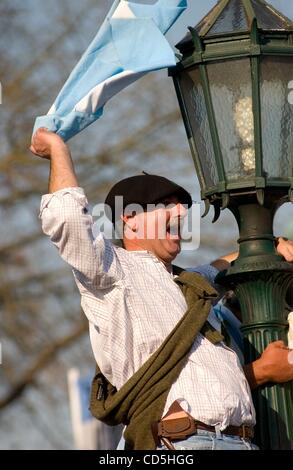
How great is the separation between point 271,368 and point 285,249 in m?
0.54

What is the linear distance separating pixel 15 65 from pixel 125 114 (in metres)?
1.06

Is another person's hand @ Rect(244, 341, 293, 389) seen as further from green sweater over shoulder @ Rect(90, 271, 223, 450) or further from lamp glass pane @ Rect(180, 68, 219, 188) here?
lamp glass pane @ Rect(180, 68, 219, 188)

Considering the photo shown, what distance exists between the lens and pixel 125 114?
56.4 feet

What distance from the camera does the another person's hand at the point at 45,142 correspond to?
279 inches

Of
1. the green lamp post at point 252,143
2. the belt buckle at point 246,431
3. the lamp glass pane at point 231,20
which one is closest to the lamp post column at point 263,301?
the green lamp post at point 252,143

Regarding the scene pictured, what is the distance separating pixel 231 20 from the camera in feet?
25.2

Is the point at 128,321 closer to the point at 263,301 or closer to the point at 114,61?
the point at 263,301

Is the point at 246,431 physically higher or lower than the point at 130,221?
lower

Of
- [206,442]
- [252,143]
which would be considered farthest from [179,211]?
[206,442]

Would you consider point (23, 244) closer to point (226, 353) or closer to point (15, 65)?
point (15, 65)

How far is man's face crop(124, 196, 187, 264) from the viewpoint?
7.33 meters

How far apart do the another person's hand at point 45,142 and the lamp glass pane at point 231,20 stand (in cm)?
87

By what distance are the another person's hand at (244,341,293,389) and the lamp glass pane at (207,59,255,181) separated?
2.26ft

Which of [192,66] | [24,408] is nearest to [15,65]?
[24,408]
